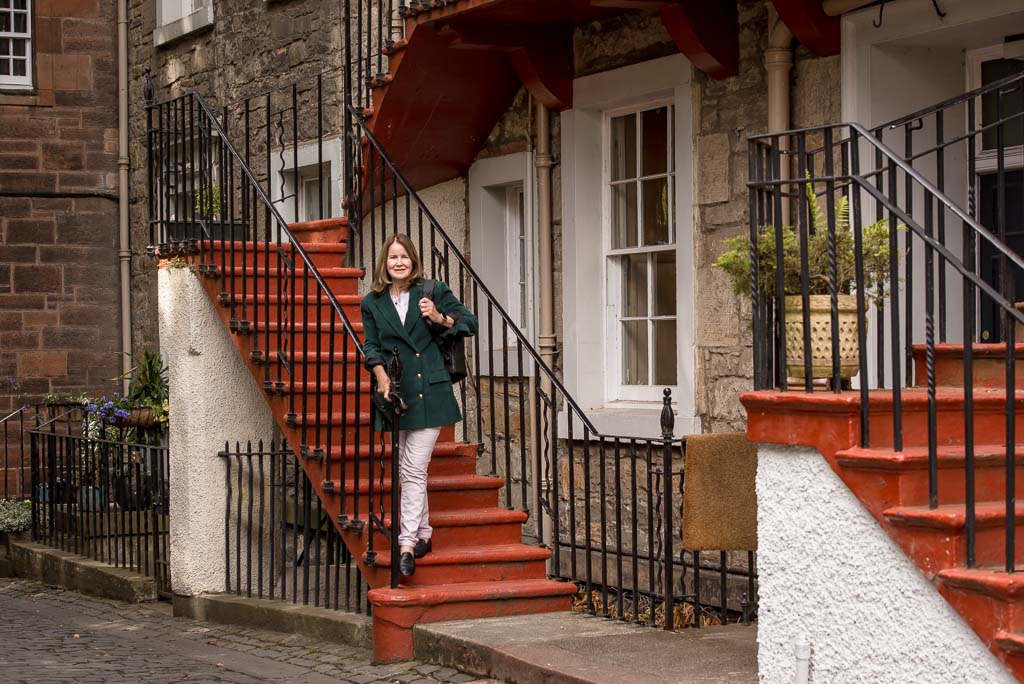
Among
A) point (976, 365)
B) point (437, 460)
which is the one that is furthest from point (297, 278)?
point (976, 365)

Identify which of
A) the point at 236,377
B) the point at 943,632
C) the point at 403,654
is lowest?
the point at 403,654

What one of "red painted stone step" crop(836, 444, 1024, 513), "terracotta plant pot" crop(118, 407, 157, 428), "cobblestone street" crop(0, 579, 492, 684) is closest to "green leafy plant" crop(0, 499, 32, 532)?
"terracotta plant pot" crop(118, 407, 157, 428)

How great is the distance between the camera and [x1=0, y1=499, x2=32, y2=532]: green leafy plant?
43.9 feet

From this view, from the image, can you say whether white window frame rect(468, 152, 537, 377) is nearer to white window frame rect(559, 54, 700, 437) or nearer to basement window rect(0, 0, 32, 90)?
white window frame rect(559, 54, 700, 437)

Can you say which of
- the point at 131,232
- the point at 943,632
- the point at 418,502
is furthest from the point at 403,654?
the point at 131,232

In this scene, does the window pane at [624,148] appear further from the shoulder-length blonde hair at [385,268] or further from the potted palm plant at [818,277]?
the potted palm plant at [818,277]

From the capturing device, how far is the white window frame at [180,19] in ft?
48.1

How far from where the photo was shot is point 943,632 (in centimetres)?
518

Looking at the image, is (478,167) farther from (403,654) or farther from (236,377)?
(403,654)

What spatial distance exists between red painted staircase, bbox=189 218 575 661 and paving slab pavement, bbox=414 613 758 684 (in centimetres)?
16

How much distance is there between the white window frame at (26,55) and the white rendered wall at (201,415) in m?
7.95

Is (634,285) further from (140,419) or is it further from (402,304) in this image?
(140,419)

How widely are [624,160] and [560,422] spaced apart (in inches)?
67.7

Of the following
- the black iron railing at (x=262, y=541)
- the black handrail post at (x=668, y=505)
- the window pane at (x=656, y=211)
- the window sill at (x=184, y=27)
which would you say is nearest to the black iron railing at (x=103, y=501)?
the black iron railing at (x=262, y=541)
